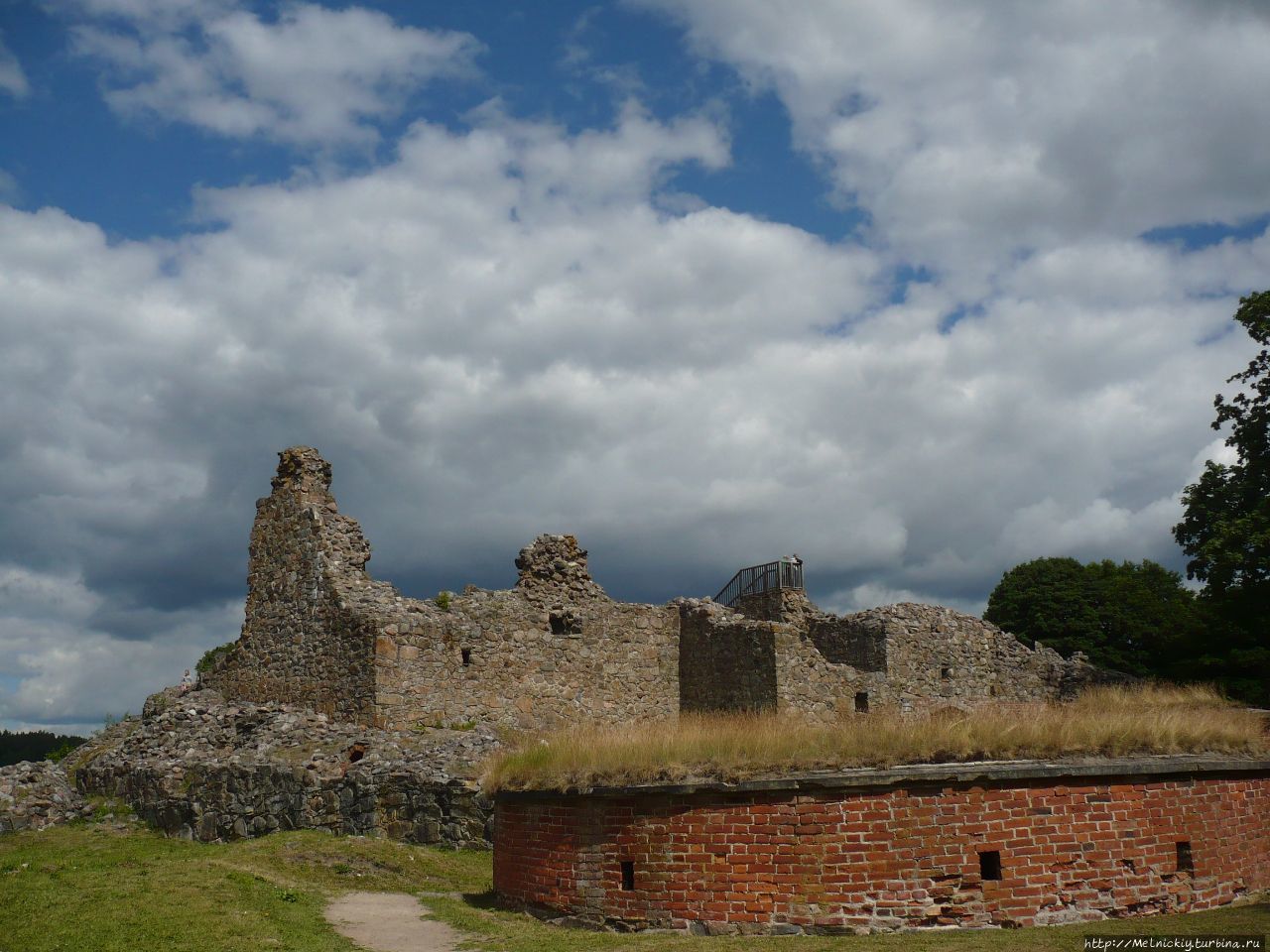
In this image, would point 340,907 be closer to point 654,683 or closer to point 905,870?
point 905,870

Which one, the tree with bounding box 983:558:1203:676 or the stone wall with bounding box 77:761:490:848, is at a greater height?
the tree with bounding box 983:558:1203:676

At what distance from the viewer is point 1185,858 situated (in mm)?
11109

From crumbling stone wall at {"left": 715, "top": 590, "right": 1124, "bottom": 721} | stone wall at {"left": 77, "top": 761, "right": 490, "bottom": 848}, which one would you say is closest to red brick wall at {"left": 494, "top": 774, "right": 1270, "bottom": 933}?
stone wall at {"left": 77, "top": 761, "right": 490, "bottom": 848}

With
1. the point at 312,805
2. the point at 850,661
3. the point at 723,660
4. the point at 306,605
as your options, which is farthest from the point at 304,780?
the point at 850,661

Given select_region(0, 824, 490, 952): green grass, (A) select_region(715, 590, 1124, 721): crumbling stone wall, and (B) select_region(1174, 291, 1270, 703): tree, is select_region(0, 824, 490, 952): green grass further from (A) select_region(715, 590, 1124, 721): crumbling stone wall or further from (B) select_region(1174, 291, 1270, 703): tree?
(B) select_region(1174, 291, 1270, 703): tree

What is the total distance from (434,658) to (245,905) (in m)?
9.09

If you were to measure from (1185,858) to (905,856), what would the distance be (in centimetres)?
325

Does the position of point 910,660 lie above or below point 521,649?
below

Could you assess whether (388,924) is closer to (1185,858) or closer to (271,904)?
(271,904)

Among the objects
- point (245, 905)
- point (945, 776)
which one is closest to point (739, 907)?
point (945, 776)

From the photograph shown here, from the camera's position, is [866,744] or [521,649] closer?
[866,744]

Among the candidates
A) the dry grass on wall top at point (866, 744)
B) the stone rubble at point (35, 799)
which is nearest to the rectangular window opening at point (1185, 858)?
the dry grass on wall top at point (866, 744)

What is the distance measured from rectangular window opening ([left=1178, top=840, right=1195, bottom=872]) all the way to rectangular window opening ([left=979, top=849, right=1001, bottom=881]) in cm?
223

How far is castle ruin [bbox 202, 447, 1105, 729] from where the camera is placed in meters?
20.5
